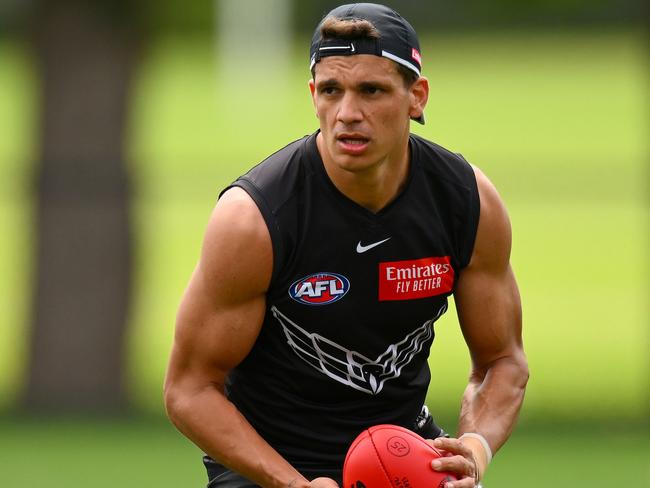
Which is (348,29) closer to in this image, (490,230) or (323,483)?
(490,230)

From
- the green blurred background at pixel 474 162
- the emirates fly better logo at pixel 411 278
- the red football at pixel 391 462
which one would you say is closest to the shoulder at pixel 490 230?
the emirates fly better logo at pixel 411 278

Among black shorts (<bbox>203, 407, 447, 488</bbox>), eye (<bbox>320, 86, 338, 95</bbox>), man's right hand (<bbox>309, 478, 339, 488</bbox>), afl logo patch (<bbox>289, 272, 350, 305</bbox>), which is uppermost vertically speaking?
eye (<bbox>320, 86, 338, 95</bbox>)

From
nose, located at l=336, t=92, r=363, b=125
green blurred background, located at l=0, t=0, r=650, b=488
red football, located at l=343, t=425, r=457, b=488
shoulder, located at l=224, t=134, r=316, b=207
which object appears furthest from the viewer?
green blurred background, located at l=0, t=0, r=650, b=488

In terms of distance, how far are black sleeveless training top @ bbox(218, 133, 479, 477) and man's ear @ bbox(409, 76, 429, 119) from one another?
0.52ft

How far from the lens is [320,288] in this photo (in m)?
5.34

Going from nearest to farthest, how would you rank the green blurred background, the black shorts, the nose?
the nose < the black shorts < the green blurred background

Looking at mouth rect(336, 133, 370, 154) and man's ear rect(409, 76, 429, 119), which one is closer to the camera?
mouth rect(336, 133, 370, 154)

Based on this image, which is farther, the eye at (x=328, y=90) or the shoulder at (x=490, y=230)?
the shoulder at (x=490, y=230)

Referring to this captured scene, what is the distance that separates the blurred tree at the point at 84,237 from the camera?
513 inches

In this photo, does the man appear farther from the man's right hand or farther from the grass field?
the grass field

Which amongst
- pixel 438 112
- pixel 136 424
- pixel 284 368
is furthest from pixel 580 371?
pixel 438 112

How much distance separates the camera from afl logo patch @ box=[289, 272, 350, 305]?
5309 mm

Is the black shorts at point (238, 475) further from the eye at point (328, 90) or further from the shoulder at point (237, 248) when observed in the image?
the eye at point (328, 90)

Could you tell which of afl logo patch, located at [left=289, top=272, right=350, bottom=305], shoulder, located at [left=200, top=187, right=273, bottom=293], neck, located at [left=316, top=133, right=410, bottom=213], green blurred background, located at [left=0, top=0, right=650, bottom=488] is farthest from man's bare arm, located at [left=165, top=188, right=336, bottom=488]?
green blurred background, located at [left=0, top=0, right=650, bottom=488]
